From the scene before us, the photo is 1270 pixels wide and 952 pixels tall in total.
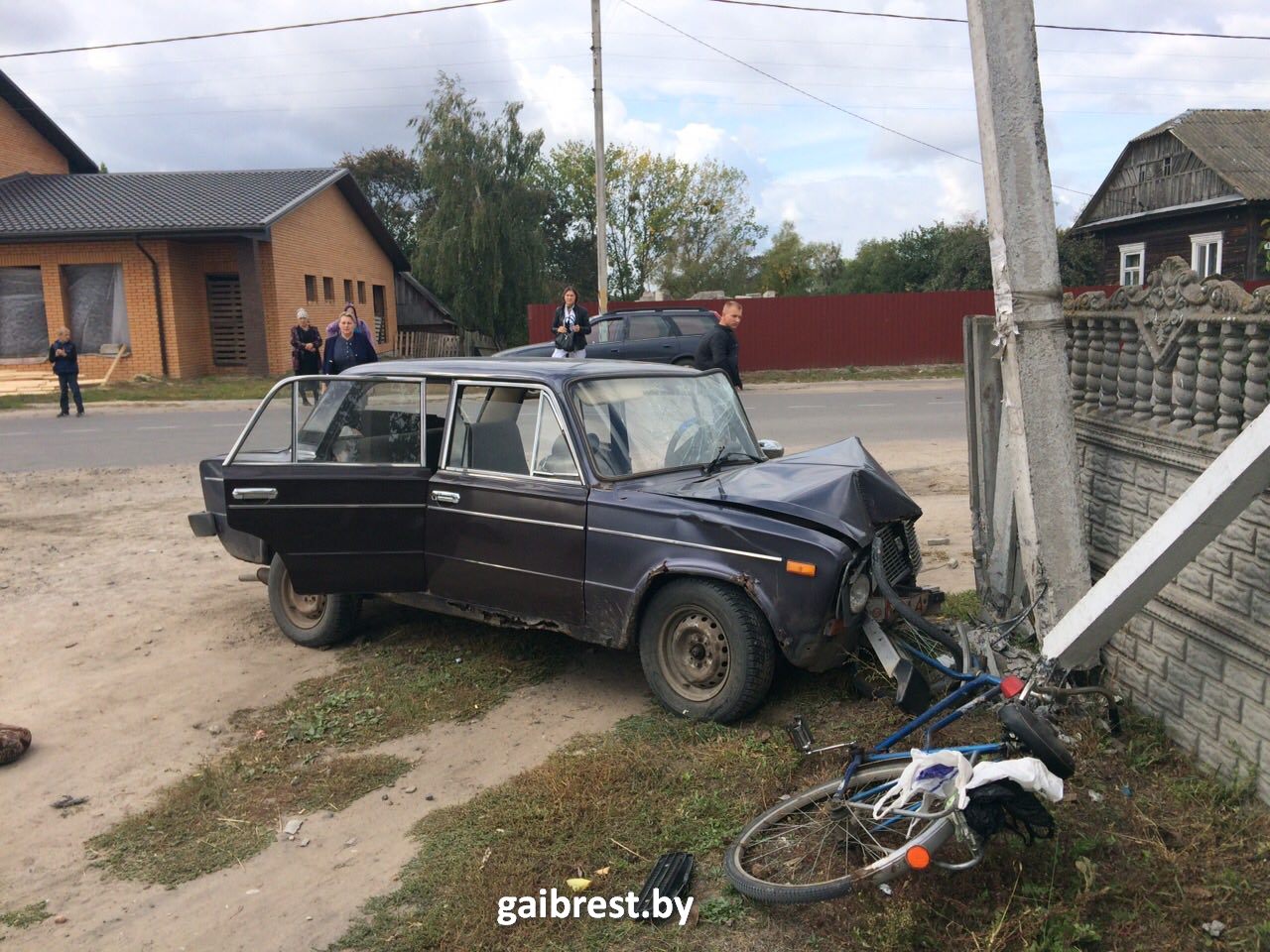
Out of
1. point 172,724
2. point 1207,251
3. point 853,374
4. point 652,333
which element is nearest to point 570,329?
point 652,333

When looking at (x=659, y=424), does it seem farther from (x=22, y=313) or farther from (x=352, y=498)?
(x=22, y=313)

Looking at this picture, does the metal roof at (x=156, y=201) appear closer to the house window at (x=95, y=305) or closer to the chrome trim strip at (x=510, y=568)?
the house window at (x=95, y=305)

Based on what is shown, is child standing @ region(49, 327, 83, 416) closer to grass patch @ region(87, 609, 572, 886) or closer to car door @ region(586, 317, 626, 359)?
car door @ region(586, 317, 626, 359)

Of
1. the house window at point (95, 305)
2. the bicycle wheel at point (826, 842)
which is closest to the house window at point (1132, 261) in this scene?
the house window at point (95, 305)

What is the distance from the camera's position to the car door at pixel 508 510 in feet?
16.9

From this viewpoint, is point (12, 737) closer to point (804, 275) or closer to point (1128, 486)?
point (1128, 486)

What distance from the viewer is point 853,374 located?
2700 cm

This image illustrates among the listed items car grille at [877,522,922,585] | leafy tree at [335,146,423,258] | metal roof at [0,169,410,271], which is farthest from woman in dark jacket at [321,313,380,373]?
leafy tree at [335,146,423,258]

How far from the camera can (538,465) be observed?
5.33m

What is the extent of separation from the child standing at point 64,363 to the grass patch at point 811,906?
59.3 ft

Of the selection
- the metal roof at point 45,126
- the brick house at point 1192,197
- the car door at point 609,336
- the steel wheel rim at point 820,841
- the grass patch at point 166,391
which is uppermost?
the metal roof at point 45,126

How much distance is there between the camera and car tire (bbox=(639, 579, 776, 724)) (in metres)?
4.54

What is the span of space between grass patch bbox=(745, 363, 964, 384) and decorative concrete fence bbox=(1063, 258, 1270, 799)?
21113 mm

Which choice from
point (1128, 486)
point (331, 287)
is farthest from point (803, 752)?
point (331, 287)
